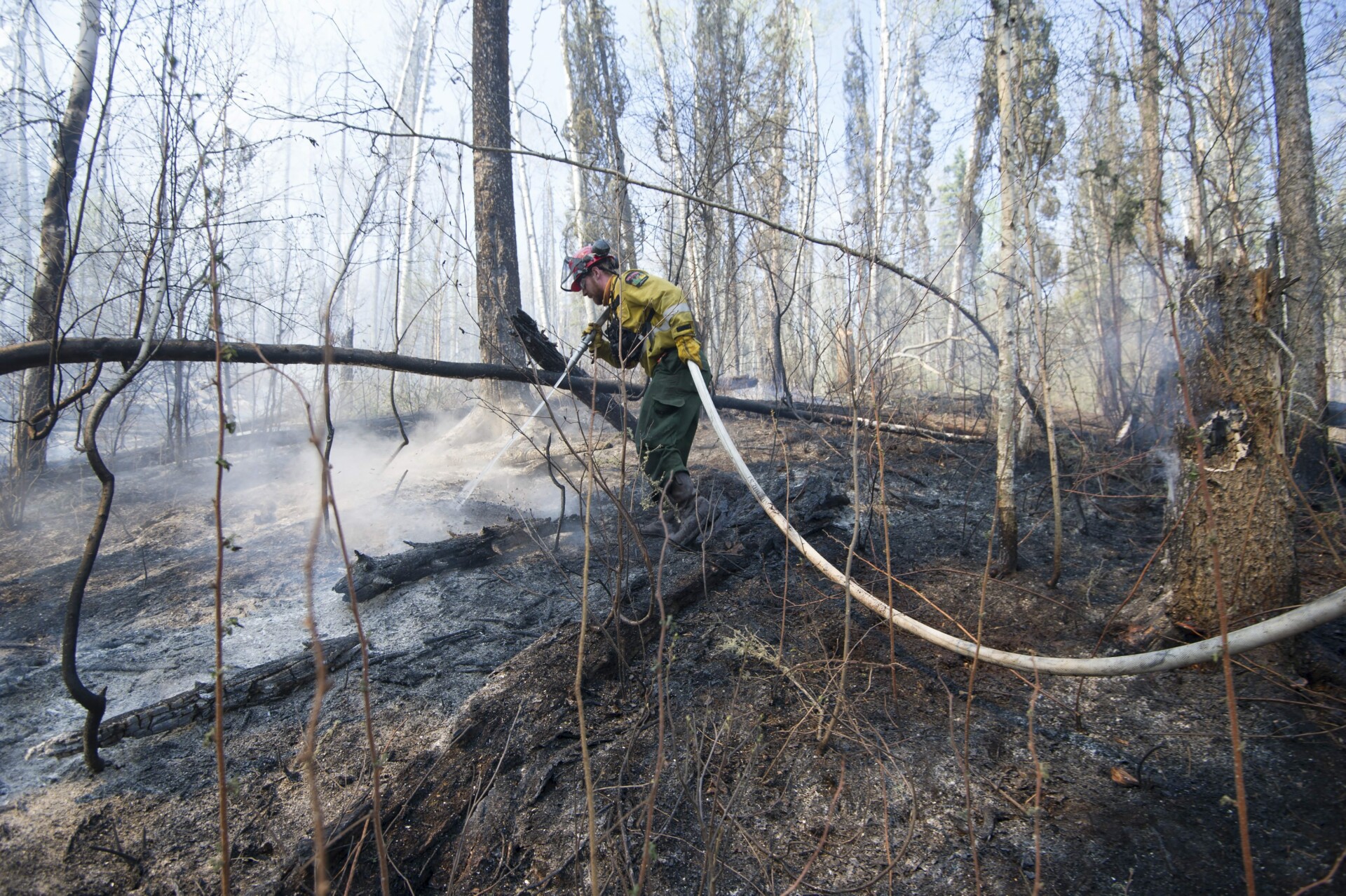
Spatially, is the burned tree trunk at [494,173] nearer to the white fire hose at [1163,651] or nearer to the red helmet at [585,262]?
the red helmet at [585,262]

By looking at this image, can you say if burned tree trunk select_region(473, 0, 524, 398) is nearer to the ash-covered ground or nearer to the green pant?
the green pant

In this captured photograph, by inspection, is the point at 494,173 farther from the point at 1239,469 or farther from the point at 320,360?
the point at 1239,469

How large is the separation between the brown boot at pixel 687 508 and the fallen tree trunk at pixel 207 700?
2003mm

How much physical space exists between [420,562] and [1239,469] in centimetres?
436

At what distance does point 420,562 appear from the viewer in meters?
4.12

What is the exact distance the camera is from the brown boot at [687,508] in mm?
4094

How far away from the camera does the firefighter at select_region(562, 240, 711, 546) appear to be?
4129 millimetres

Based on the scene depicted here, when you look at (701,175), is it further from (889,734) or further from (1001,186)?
(889,734)

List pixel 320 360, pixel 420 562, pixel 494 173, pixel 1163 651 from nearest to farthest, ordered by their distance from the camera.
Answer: pixel 1163 651
pixel 320 360
pixel 420 562
pixel 494 173

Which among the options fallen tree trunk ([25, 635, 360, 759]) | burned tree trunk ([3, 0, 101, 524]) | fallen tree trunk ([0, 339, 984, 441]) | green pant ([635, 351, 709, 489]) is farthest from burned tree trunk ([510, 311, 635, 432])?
burned tree trunk ([3, 0, 101, 524])

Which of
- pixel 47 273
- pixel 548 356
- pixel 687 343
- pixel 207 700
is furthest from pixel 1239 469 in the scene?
pixel 47 273

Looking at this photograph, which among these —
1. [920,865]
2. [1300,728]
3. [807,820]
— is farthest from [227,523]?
[1300,728]

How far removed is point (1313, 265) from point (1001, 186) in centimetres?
460

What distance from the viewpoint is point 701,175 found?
6.46 meters
